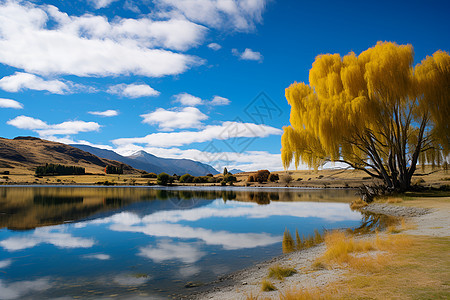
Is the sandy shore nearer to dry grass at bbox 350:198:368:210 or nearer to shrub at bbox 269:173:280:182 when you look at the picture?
dry grass at bbox 350:198:368:210

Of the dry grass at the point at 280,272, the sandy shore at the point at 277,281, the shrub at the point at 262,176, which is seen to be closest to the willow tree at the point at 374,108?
the sandy shore at the point at 277,281

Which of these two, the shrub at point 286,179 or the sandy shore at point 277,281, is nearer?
the sandy shore at point 277,281

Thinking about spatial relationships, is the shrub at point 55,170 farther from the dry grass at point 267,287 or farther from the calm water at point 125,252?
the dry grass at point 267,287

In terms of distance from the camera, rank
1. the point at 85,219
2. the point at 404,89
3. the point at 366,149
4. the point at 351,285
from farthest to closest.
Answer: the point at 366,149
the point at 404,89
the point at 85,219
the point at 351,285

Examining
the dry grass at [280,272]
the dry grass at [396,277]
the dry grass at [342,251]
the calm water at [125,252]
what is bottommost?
the calm water at [125,252]

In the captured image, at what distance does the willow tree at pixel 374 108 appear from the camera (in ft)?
73.6

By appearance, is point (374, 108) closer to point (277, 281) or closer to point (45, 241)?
point (277, 281)

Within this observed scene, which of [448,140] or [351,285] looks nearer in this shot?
[351,285]

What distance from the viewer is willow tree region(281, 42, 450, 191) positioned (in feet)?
73.6

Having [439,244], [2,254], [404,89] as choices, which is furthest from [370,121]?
[2,254]

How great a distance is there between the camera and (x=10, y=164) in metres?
152

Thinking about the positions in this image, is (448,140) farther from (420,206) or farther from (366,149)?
(420,206)

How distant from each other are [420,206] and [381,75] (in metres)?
11.1

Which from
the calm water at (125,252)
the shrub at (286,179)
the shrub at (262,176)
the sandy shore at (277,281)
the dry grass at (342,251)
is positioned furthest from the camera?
the shrub at (262,176)
